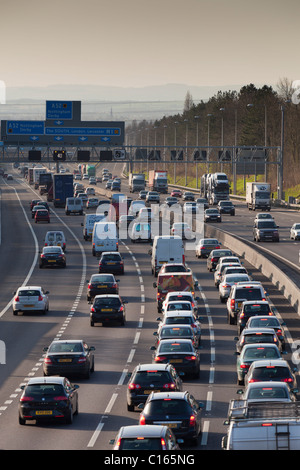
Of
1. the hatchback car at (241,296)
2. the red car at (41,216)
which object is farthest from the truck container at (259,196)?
the hatchback car at (241,296)

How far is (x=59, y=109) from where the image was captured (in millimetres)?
120000

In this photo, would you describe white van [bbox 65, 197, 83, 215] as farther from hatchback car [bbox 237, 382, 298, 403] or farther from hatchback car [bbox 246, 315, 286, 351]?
hatchback car [bbox 237, 382, 298, 403]

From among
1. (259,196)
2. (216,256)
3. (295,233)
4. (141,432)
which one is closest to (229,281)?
(216,256)

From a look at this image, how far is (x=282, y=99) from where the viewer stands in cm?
17562

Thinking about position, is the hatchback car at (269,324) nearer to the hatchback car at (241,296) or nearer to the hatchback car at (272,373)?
the hatchback car at (241,296)

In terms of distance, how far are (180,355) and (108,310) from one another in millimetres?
13510

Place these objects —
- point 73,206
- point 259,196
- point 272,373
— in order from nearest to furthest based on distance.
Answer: point 272,373, point 259,196, point 73,206

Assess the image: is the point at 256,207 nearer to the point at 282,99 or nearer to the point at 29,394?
the point at 282,99

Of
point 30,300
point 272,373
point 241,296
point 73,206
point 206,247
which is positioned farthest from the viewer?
point 73,206

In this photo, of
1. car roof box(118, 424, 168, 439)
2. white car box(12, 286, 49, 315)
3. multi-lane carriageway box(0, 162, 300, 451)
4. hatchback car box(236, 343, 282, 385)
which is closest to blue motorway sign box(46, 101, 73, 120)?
multi-lane carriageway box(0, 162, 300, 451)

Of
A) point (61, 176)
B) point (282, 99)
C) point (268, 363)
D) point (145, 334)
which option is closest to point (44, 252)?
point (145, 334)

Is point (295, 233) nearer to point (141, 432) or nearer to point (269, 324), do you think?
point (269, 324)

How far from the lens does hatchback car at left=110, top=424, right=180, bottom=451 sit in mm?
18406

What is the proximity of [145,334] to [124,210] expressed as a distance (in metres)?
59.1
